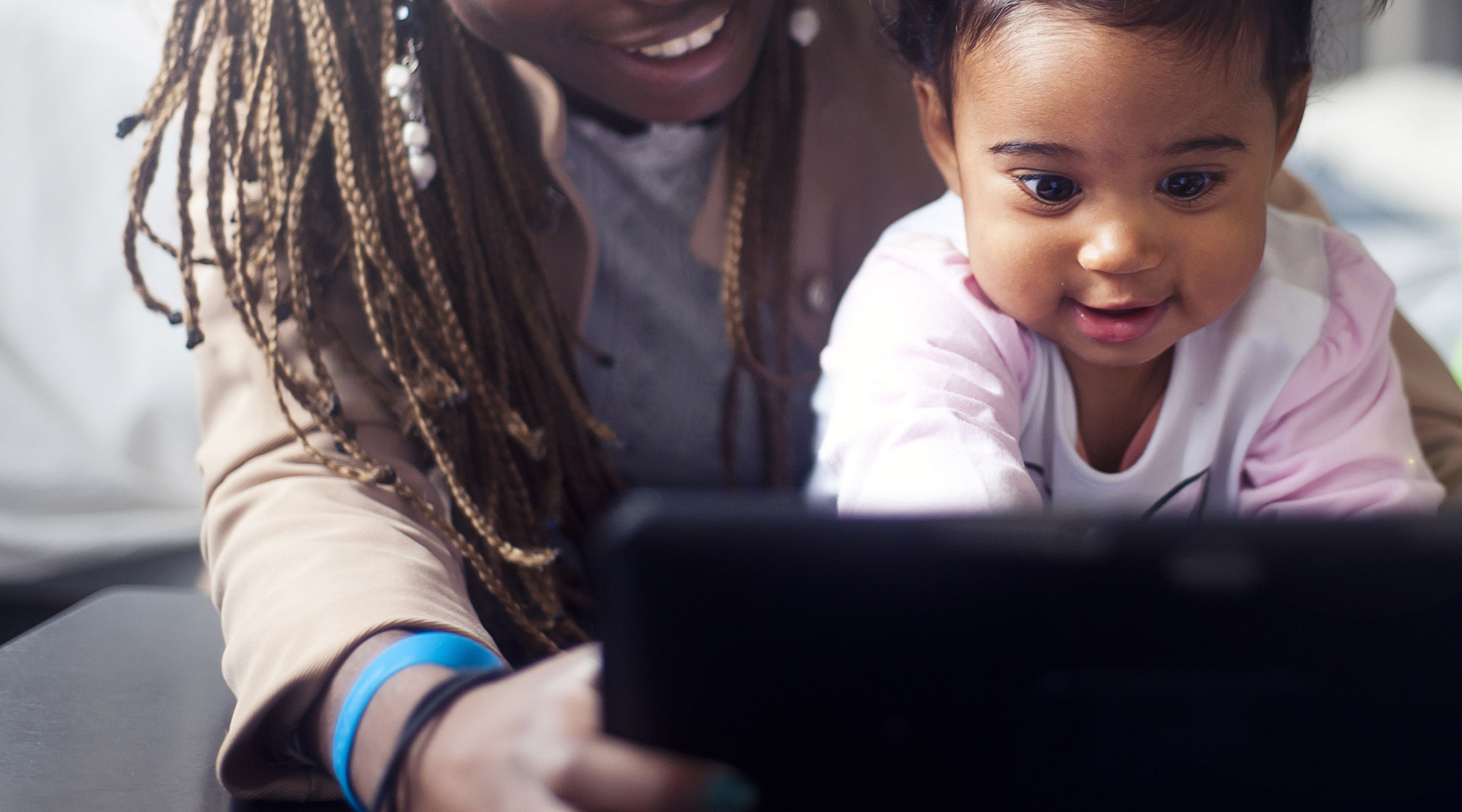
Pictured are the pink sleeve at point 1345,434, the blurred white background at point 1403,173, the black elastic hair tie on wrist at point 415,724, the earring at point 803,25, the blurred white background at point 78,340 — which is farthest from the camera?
the blurred white background at point 1403,173

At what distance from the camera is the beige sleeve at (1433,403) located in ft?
2.64

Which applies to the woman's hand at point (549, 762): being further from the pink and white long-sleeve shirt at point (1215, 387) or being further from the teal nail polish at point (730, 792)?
the pink and white long-sleeve shirt at point (1215, 387)

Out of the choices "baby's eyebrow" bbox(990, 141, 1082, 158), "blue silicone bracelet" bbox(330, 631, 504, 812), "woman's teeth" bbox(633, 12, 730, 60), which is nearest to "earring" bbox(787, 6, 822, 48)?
"woman's teeth" bbox(633, 12, 730, 60)

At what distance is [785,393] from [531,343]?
22 centimetres

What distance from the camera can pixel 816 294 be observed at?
3.10 ft

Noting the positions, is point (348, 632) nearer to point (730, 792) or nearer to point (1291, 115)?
point (730, 792)

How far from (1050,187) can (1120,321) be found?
9 cm

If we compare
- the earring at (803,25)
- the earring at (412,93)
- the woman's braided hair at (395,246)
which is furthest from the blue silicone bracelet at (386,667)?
the earring at (803,25)

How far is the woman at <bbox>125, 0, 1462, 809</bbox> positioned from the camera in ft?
2.14

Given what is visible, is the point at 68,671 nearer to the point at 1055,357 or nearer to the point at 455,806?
the point at 455,806

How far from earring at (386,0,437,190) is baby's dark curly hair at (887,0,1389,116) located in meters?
0.33

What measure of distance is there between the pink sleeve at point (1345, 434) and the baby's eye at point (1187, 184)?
16 centimetres

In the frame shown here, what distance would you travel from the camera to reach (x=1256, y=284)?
725 millimetres

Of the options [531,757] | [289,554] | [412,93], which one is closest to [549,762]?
[531,757]
